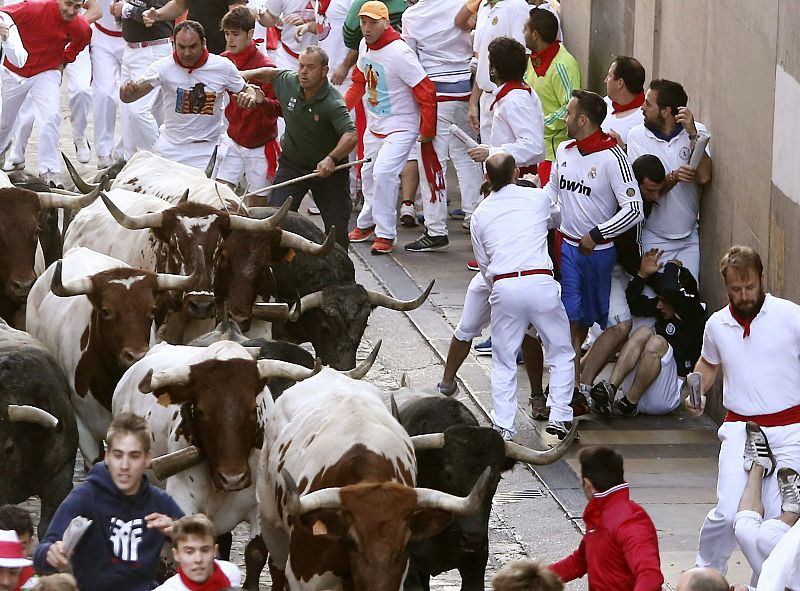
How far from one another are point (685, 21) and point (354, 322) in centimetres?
392

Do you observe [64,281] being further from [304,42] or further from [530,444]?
[304,42]

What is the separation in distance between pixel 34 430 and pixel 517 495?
3409mm

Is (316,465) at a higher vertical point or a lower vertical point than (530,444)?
higher

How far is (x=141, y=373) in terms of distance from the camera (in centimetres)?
945

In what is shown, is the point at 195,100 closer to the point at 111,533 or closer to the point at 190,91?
the point at 190,91

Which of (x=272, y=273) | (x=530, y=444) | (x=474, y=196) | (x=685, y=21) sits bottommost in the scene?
(x=474, y=196)

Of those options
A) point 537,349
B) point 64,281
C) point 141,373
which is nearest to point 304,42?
point 537,349

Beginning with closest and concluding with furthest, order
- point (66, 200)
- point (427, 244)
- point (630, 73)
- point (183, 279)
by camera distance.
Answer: point (183, 279), point (66, 200), point (630, 73), point (427, 244)

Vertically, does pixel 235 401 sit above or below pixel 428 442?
above

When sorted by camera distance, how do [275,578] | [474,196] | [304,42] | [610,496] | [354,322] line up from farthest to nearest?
[304,42] → [474,196] → [354,322] → [275,578] → [610,496]

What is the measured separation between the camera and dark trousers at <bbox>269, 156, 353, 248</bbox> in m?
15.5

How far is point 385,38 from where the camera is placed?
54.7 ft

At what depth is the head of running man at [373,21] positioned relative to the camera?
649 inches

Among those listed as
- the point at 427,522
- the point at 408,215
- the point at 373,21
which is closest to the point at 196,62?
the point at 373,21
